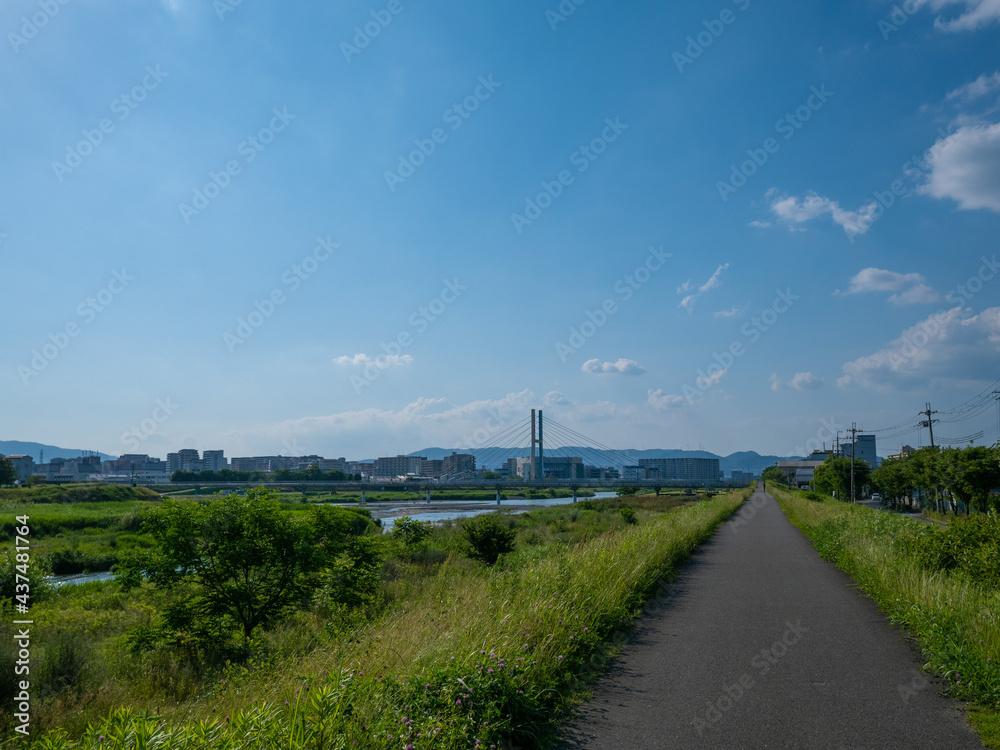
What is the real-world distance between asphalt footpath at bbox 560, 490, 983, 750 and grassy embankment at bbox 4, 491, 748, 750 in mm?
461

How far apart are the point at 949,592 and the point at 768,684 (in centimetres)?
351

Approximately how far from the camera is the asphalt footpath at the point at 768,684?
465 centimetres

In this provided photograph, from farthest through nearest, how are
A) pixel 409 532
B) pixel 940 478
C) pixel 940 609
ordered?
pixel 940 478 < pixel 409 532 < pixel 940 609

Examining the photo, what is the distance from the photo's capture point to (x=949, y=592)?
7.59m

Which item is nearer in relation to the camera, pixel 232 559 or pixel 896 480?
pixel 232 559

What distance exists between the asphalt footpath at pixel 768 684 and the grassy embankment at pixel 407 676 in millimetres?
461

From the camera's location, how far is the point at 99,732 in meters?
3.49

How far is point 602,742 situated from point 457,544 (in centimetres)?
1988

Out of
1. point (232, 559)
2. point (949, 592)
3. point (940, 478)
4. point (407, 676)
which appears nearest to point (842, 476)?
point (940, 478)

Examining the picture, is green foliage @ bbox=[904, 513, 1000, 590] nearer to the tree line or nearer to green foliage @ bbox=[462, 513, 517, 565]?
the tree line

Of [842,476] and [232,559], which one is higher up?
[232,559]

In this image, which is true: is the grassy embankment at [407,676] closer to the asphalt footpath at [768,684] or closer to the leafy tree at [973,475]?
the asphalt footpath at [768,684]

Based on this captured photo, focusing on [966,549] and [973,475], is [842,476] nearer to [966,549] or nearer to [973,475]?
[973,475]

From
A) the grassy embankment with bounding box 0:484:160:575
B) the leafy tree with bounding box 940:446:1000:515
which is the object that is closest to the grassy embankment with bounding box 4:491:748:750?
the grassy embankment with bounding box 0:484:160:575
